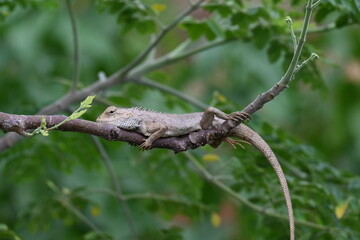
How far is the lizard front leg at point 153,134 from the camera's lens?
123 inches

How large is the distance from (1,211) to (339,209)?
10.1 feet

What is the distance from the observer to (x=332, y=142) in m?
6.37

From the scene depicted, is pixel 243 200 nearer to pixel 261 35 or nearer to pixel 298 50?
pixel 261 35

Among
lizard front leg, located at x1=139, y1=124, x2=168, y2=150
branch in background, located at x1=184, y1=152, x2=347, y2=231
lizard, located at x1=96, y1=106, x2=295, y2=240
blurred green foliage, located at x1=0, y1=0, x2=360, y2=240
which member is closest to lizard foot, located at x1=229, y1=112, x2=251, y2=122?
lizard, located at x1=96, y1=106, x2=295, y2=240

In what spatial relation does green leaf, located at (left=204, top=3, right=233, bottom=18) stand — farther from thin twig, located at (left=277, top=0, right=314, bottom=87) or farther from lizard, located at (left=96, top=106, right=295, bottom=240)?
thin twig, located at (left=277, top=0, right=314, bottom=87)

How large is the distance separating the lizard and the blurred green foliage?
0.52 meters

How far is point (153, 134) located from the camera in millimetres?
3275

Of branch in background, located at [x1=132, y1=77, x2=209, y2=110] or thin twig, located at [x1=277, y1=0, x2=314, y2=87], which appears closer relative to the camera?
thin twig, located at [x1=277, y1=0, x2=314, y2=87]

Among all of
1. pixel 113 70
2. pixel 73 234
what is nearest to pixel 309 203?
pixel 73 234

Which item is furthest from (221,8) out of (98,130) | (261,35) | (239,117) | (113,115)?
(98,130)

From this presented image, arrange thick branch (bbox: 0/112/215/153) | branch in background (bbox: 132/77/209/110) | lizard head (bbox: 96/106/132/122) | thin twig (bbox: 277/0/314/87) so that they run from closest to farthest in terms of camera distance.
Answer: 1. thin twig (bbox: 277/0/314/87)
2. thick branch (bbox: 0/112/215/153)
3. lizard head (bbox: 96/106/132/122)
4. branch in background (bbox: 132/77/209/110)

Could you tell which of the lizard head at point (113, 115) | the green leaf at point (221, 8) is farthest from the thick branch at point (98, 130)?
the green leaf at point (221, 8)

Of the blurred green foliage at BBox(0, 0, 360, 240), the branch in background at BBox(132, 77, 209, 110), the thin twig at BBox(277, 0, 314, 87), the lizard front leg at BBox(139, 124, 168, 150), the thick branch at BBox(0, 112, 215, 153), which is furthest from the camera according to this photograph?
the branch in background at BBox(132, 77, 209, 110)

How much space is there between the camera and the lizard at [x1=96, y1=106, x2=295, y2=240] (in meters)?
3.16
